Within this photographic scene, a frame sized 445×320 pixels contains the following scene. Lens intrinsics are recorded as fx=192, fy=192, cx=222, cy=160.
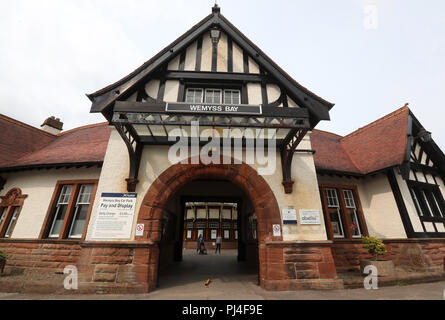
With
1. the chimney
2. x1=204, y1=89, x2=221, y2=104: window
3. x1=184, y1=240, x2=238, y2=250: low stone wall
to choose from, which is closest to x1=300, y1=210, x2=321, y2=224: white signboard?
x1=204, y1=89, x2=221, y2=104: window

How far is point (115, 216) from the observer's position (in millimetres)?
6062

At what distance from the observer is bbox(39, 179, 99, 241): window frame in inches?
298

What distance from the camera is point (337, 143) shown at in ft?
42.3

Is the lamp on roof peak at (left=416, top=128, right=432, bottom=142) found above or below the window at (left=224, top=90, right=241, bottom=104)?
below

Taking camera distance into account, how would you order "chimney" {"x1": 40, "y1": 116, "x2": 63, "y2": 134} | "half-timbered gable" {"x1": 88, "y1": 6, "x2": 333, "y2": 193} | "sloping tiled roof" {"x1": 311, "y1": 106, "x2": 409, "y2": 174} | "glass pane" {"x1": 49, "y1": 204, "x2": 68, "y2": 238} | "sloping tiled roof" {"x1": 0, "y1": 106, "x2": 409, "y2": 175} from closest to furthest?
"half-timbered gable" {"x1": 88, "y1": 6, "x2": 333, "y2": 193}
"glass pane" {"x1": 49, "y1": 204, "x2": 68, "y2": 238}
"sloping tiled roof" {"x1": 0, "y1": 106, "x2": 409, "y2": 175}
"sloping tiled roof" {"x1": 311, "y1": 106, "x2": 409, "y2": 174}
"chimney" {"x1": 40, "y1": 116, "x2": 63, "y2": 134}

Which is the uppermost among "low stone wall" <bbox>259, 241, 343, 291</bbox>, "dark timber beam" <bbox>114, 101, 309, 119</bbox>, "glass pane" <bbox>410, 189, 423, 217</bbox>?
"dark timber beam" <bbox>114, 101, 309, 119</bbox>

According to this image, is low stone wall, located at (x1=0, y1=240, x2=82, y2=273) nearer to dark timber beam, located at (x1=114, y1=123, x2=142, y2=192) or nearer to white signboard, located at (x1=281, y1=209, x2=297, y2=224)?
dark timber beam, located at (x1=114, y1=123, x2=142, y2=192)

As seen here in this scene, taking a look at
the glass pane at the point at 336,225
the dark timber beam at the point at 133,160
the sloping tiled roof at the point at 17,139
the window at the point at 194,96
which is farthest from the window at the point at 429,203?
the sloping tiled roof at the point at 17,139

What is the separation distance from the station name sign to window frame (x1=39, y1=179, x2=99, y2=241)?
17.9 feet

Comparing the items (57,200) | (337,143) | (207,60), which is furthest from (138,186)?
(337,143)

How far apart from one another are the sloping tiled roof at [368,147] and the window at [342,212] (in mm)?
1109

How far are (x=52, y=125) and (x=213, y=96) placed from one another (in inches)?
551

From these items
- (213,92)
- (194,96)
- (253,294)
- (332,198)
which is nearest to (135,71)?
(194,96)
